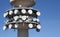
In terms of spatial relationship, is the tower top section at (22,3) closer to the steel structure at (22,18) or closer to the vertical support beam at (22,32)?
the steel structure at (22,18)

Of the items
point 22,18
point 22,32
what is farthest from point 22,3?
point 22,32

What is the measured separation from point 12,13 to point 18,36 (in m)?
3.86

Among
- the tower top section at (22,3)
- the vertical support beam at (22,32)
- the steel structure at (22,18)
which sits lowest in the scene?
the vertical support beam at (22,32)

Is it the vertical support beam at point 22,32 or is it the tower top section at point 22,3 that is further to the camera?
the tower top section at point 22,3

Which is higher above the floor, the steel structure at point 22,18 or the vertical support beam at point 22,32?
the steel structure at point 22,18

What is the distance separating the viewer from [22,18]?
40.0 meters

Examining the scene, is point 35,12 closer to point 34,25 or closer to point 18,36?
point 34,25

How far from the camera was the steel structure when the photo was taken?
40.0 meters

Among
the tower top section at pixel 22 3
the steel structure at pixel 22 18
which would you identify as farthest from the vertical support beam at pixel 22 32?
the tower top section at pixel 22 3

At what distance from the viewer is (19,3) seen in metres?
41.2

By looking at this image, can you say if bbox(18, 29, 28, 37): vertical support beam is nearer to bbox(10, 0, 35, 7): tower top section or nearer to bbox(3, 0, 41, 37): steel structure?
bbox(3, 0, 41, 37): steel structure

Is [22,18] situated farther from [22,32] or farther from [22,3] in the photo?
[22,3]

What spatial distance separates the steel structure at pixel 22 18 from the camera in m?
40.0

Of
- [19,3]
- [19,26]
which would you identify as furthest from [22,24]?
[19,3]
